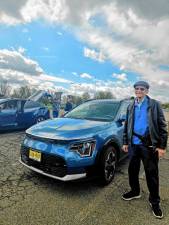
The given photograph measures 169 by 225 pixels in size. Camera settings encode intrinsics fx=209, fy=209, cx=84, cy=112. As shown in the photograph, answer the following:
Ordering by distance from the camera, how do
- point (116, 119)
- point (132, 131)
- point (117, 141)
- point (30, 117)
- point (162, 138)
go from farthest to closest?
point (30, 117), point (116, 119), point (117, 141), point (132, 131), point (162, 138)

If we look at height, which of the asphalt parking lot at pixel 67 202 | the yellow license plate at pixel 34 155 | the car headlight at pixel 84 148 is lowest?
the asphalt parking lot at pixel 67 202

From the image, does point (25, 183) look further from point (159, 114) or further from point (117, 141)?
point (159, 114)

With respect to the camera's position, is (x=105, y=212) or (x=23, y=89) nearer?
(x=105, y=212)

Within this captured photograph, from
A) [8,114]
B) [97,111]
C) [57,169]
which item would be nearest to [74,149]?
[57,169]

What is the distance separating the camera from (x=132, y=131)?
3193 millimetres

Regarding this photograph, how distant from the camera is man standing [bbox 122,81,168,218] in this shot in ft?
9.67

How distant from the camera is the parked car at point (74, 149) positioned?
3221 millimetres

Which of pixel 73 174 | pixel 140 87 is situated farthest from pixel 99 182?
pixel 140 87

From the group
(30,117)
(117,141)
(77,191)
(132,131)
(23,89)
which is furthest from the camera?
(23,89)

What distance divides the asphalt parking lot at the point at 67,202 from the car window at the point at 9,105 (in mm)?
4280

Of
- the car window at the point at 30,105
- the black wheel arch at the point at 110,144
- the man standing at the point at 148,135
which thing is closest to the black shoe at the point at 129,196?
the man standing at the point at 148,135

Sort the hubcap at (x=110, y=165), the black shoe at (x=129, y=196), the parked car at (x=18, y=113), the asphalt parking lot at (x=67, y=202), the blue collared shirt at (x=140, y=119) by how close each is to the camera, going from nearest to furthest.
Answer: the asphalt parking lot at (x=67, y=202)
the blue collared shirt at (x=140, y=119)
the black shoe at (x=129, y=196)
the hubcap at (x=110, y=165)
the parked car at (x=18, y=113)

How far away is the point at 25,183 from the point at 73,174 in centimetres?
106

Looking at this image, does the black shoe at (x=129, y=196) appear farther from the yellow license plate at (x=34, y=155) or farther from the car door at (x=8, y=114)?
the car door at (x=8, y=114)
